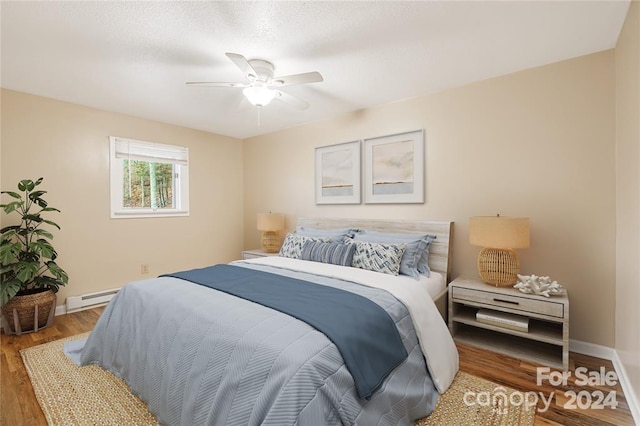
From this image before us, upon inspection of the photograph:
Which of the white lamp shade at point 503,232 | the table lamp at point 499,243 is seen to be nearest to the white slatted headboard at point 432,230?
the table lamp at point 499,243

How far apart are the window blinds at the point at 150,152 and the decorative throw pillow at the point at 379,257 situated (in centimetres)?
292

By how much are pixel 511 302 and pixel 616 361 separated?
0.79 meters

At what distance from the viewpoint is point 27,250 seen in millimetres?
2924

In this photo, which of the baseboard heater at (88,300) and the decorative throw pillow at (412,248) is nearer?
the decorative throw pillow at (412,248)

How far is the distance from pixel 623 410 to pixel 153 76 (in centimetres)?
411

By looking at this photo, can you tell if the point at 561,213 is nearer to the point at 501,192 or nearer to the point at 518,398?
the point at 501,192

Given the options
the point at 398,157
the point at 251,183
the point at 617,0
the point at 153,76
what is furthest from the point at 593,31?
the point at 251,183

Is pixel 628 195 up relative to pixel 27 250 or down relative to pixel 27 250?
up

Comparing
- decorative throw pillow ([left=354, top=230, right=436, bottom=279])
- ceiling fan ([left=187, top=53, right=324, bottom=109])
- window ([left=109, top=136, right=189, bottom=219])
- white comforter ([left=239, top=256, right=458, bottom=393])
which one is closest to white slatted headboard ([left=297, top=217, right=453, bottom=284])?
decorative throw pillow ([left=354, top=230, right=436, bottom=279])

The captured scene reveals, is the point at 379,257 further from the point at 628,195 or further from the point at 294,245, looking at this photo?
the point at 628,195

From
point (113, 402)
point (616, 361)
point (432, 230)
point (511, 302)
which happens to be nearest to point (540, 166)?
point (432, 230)

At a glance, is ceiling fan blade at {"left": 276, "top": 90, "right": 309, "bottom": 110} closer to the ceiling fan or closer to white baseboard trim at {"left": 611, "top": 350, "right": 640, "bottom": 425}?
the ceiling fan

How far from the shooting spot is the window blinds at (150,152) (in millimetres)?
3771

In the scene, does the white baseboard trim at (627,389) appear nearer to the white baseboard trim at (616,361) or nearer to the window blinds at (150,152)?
the white baseboard trim at (616,361)
